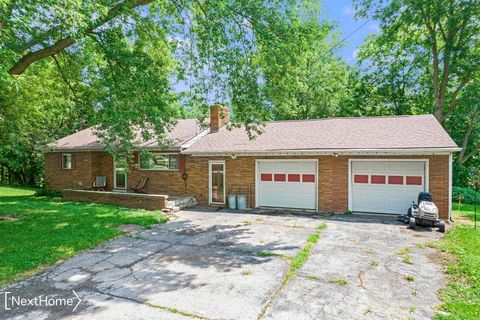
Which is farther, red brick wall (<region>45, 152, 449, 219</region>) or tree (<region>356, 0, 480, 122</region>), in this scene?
tree (<region>356, 0, 480, 122</region>)

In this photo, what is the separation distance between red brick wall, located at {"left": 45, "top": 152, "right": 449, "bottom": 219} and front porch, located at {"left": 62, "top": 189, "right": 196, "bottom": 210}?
89cm

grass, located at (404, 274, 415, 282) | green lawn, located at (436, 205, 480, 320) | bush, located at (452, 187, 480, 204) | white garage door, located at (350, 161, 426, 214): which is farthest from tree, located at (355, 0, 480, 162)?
grass, located at (404, 274, 415, 282)

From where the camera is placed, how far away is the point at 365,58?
25.3 metres

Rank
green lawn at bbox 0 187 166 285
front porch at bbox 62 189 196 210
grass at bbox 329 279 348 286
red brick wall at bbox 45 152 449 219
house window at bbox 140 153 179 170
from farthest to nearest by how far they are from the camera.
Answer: house window at bbox 140 153 179 170
front porch at bbox 62 189 196 210
red brick wall at bbox 45 152 449 219
green lawn at bbox 0 187 166 285
grass at bbox 329 279 348 286

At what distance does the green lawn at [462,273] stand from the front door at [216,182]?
8775mm

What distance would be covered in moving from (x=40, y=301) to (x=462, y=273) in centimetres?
760

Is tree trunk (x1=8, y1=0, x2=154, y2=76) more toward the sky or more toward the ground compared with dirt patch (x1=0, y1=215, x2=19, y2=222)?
more toward the sky

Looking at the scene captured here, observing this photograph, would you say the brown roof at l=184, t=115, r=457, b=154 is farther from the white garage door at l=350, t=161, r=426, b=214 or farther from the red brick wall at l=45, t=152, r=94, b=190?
the red brick wall at l=45, t=152, r=94, b=190

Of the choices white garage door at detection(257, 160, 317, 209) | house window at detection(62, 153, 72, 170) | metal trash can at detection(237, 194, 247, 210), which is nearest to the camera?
white garage door at detection(257, 160, 317, 209)

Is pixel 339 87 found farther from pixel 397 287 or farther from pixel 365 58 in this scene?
pixel 397 287

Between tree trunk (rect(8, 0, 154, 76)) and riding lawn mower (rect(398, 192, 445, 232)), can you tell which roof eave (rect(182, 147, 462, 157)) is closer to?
riding lawn mower (rect(398, 192, 445, 232))

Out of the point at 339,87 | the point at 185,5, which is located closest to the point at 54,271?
the point at 185,5

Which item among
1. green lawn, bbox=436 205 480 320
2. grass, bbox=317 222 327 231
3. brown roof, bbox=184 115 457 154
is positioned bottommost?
grass, bbox=317 222 327 231

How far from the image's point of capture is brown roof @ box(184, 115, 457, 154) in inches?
422
